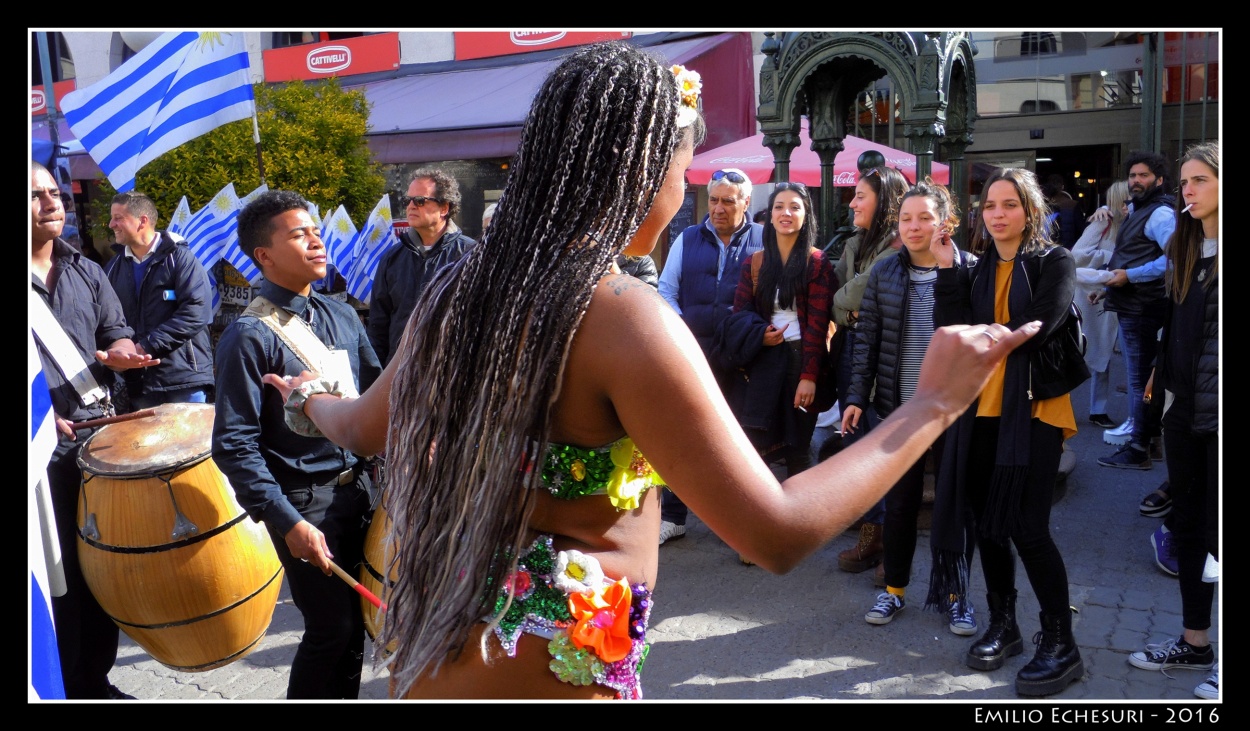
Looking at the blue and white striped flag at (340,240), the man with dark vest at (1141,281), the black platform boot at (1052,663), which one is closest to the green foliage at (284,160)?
the blue and white striped flag at (340,240)

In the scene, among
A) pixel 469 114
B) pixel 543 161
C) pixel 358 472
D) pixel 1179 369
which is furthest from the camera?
pixel 469 114

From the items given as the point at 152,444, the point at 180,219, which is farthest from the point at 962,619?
the point at 180,219

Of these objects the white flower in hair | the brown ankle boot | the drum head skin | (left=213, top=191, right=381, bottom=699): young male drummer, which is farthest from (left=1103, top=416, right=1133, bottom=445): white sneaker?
the white flower in hair

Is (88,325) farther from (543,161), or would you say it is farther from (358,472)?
(543,161)

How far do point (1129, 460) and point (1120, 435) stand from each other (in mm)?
547

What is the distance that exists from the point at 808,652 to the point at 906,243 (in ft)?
5.87

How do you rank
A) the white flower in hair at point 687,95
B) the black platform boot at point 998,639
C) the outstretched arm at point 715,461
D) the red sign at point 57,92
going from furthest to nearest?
the red sign at point 57,92 → the black platform boot at point 998,639 → the white flower in hair at point 687,95 → the outstretched arm at point 715,461

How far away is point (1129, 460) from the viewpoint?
616 cm

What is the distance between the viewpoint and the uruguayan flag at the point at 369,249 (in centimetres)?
853

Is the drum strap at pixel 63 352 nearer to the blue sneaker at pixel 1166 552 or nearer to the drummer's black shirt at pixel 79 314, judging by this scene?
the drummer's black shirt at pixel 79 314

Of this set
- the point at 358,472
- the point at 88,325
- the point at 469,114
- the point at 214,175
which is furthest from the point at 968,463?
the point at 469,114

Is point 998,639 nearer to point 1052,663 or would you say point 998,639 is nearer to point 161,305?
point 1052,663

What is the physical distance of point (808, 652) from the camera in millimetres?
3920

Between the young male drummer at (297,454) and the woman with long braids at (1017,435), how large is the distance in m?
2.18
